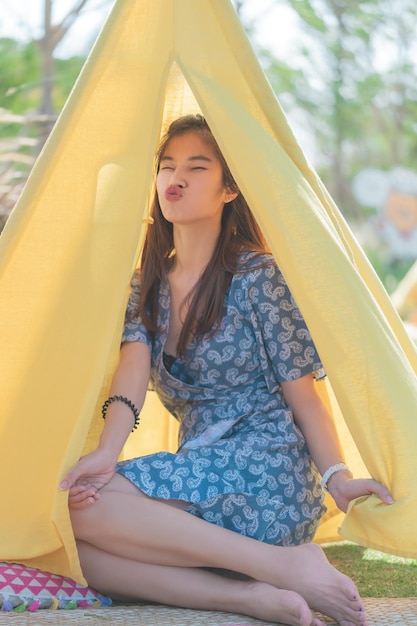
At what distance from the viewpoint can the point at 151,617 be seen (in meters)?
2.04

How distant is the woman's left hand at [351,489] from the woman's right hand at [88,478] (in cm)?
55

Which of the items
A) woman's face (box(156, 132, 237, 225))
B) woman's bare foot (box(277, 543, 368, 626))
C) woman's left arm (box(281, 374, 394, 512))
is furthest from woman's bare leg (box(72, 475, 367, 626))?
woman's face (box(156, 132, 237, 225))

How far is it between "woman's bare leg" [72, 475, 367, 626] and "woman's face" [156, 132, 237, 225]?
2.51 ft

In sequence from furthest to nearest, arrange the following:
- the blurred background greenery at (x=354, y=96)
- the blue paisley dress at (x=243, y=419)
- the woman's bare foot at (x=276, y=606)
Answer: the blurred background greenery at (x=354, y=96)
the blue paisley dress at (x=243, y=419)
the woman's bare foot at (x=276, y=606)

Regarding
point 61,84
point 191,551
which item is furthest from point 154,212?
point 61,84

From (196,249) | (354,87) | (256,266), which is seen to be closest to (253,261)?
(256,266)

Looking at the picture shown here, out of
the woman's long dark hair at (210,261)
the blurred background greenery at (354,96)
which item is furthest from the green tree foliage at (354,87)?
the woman's long dark hair at (210,261)

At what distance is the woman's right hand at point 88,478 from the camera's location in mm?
2139

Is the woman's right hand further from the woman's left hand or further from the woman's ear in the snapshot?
the woman's ear

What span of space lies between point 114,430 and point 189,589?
1.41 ft

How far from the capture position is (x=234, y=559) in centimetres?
212

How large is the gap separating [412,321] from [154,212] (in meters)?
5.92

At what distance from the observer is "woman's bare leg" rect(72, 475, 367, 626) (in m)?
2.08

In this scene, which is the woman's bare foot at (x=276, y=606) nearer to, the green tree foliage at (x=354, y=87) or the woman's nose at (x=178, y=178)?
the woman's nose at (x=178, y=178)
